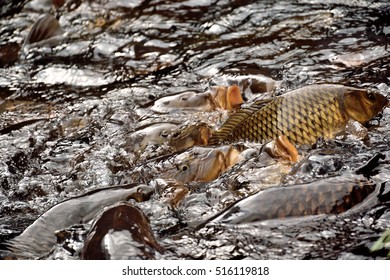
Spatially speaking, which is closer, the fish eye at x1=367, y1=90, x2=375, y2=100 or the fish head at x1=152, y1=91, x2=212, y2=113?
the fish eye at x1=367, y1=90, x2=375, y2=100

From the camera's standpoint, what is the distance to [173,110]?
382 centimetres

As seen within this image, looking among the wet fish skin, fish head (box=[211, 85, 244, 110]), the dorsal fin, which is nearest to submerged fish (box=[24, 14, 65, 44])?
fish head (box=[211, 85, 244, 110])

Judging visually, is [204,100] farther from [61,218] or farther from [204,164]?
[61,218]

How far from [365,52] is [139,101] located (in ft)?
4.66

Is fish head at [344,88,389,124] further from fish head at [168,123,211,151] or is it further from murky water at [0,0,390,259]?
fish head at [168,123,211,151]

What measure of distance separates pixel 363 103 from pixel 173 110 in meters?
1.07

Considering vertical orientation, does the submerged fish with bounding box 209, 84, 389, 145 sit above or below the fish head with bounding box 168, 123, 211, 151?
above

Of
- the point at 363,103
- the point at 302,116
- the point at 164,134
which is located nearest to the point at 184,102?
the point at 164,134

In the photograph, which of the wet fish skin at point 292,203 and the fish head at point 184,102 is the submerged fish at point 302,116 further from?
the wet fish skin at point 292,203

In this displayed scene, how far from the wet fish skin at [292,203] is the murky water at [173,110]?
0.04 m

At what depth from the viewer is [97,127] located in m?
3.81

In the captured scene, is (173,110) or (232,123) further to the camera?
(173,110)

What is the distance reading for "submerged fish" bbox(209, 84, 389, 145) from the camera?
3.20 meters
